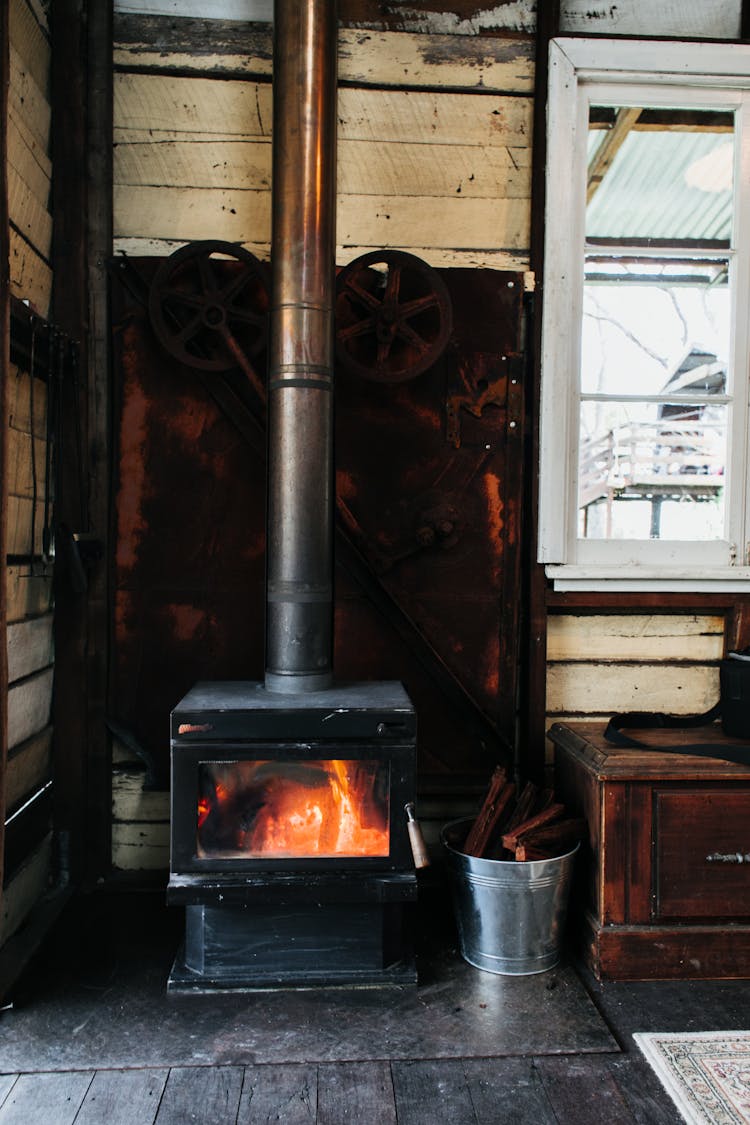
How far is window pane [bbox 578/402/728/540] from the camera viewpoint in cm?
281

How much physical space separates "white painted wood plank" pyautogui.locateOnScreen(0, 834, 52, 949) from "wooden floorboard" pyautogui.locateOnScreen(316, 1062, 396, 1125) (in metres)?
0.93

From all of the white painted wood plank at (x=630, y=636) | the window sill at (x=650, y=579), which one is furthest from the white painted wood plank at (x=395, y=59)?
the white painted wood plank at (x=630, y=636)

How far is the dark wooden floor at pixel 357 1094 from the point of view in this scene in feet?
5.37

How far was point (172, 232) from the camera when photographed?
2.65 meters

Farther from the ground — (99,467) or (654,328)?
(654,328)

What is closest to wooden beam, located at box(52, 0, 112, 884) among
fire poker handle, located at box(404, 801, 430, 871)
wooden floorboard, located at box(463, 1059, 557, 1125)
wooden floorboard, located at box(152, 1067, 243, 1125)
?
wooden floorboard, located at box(152, 1067, 243, 1125)

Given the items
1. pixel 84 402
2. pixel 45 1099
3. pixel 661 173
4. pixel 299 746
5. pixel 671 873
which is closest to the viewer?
pixel 45 1099

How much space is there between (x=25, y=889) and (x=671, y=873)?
1.82 m

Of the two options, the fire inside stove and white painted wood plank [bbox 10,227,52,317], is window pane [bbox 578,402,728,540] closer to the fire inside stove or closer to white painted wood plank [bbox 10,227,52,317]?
the fire inside stove

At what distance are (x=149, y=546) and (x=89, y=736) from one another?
64cm

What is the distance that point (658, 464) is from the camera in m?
2.82

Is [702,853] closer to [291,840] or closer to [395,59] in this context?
[291,840]

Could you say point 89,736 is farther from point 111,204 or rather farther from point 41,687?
point 111,204

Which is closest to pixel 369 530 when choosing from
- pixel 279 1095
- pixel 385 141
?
pixel 385 141
